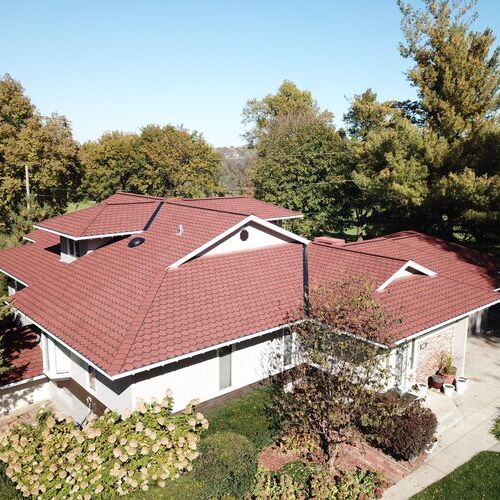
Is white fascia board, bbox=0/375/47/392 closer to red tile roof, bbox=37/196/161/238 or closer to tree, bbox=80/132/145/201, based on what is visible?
red tile roof, bbox=37/196/161/238

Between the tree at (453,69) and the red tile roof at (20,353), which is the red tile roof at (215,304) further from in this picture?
the tree at (453,69)

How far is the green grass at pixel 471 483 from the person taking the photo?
38.6 feet

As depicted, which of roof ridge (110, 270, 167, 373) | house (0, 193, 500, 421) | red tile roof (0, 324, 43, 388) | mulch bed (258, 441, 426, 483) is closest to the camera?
roof ridge (110, 270, 167, 373)

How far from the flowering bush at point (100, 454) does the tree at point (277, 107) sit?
67097mm

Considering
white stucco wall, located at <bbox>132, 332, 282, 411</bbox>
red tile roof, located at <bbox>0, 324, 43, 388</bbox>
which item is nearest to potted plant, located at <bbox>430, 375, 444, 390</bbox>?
white stucco wall, located at <bbox>132, 332, 282, 411</bbox>

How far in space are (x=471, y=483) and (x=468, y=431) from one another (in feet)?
9.91

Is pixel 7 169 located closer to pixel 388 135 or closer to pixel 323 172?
pixel 323 172

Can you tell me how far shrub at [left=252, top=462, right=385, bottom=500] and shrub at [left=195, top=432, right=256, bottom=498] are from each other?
0.79 meters

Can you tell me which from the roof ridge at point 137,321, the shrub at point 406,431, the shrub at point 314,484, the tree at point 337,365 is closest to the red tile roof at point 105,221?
the roof ridge at point 137,321

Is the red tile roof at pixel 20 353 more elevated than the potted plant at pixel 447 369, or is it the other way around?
the red tile roof at pixel 20 353

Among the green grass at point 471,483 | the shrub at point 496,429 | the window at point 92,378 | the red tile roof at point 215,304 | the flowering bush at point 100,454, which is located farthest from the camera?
the window at point 92,378

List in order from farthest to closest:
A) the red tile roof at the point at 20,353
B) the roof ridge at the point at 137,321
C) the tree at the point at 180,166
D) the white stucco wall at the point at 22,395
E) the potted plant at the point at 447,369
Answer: the tree at the point at 180,166, the potted plant at the point at 447,369, the white stucco wall at the point at 22,395, the red tile roof at the point at 20,353, the roof ridge at the point at 137,321

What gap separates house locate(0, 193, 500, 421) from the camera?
1382cm

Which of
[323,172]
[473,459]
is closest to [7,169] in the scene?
[323,172]
